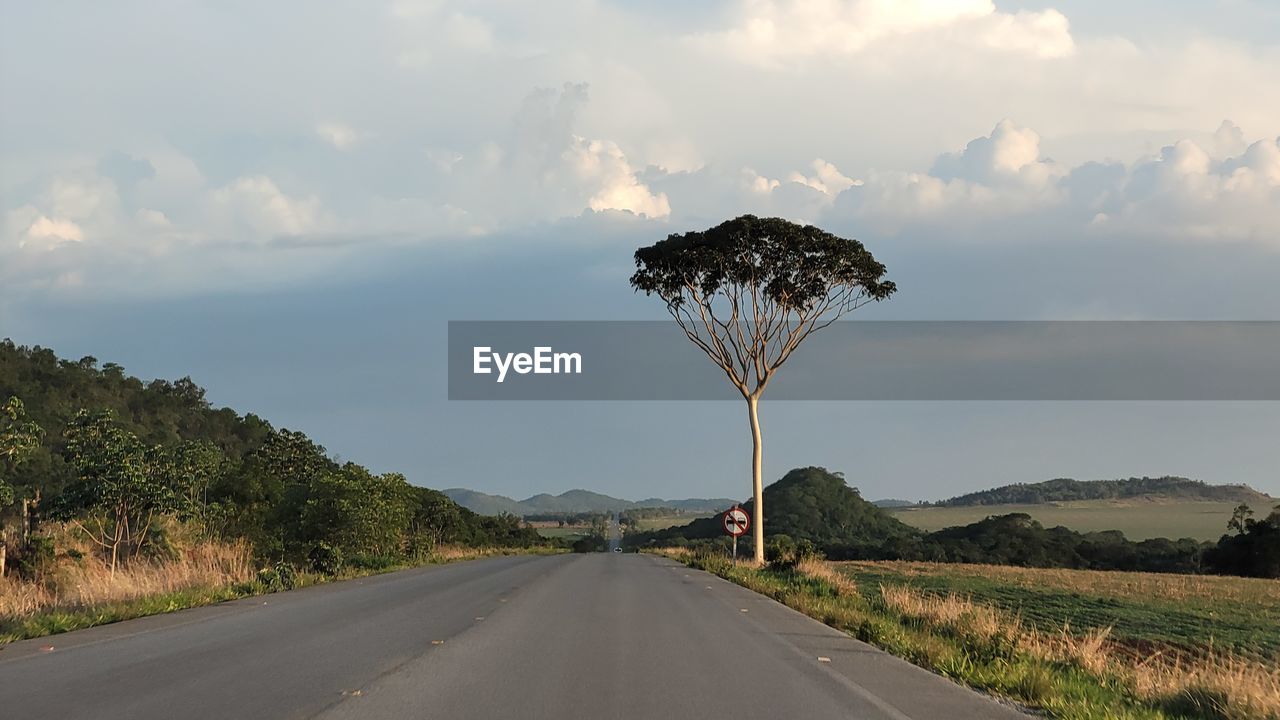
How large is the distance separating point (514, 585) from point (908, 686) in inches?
668

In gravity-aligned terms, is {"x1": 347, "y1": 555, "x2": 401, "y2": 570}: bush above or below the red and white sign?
below

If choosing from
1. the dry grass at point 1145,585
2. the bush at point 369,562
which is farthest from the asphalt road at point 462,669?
the dry grass at point 1145,585

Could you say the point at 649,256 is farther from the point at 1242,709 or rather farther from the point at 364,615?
the point at 1242,709

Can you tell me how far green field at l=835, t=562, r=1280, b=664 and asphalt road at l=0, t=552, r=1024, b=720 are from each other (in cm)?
1152

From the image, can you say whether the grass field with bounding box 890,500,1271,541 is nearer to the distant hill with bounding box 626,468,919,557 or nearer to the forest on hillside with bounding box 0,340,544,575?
the distant hill with bounding box 626,468,919,557

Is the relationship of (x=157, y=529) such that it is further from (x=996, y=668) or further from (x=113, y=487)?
(x=996, y=668)

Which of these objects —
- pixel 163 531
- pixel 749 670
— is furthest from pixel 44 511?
pixel 749 670

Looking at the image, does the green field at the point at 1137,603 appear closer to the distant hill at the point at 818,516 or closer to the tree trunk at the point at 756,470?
the tree trunk at the point at 756,470

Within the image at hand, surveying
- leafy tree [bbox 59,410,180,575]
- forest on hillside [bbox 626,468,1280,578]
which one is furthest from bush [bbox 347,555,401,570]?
forest on hillside [bbox 626,468,1280,578]

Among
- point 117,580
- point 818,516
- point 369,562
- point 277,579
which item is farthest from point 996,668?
point 818,516

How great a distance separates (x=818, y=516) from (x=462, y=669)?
139 m

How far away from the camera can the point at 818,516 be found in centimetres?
14562

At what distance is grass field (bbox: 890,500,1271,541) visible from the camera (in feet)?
397

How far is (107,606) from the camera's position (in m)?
16.5
